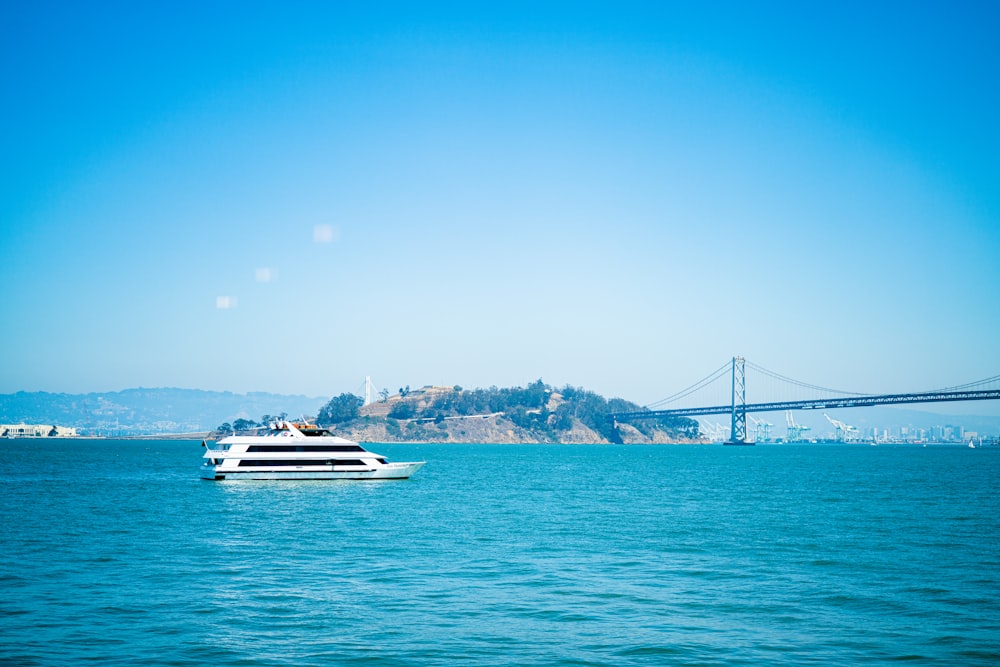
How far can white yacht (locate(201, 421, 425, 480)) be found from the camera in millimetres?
65625

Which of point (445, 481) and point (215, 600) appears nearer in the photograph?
point (215, 600)

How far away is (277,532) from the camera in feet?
118

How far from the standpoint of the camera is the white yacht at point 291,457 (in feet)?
215

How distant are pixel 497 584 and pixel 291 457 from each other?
45.7 metres

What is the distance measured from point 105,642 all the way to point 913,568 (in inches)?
897

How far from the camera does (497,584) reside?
23.5 metres

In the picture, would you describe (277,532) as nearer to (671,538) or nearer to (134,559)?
(134,559)

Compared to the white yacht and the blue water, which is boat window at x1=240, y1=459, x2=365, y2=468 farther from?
the blue water

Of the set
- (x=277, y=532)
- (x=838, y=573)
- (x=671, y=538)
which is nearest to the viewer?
(x=838, y=573)

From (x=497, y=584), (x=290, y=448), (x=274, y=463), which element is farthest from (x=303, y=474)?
(x=497, y=584)

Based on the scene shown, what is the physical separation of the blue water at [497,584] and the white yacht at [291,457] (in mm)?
17400

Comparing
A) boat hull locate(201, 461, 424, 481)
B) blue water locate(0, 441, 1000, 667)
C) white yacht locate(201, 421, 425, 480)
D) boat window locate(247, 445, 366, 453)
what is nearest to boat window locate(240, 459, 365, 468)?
white yacht locate(201, 421, 425, 480)

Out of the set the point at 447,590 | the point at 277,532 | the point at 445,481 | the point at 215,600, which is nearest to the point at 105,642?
the point at 215,600

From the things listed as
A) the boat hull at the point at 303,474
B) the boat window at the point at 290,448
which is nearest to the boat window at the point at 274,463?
the boat hull at the point at 303,474
